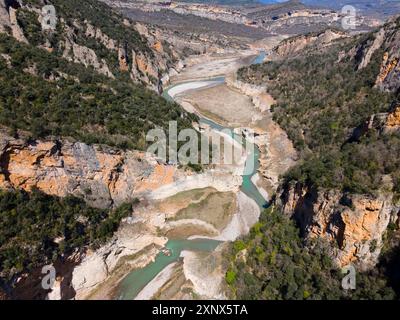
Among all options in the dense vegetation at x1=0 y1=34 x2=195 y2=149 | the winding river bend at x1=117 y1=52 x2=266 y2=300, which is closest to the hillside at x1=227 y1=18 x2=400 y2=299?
the winding river bend at x1=117 y1=52 x2=266 y2=300

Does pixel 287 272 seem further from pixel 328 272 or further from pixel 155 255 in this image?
pixel 155 255

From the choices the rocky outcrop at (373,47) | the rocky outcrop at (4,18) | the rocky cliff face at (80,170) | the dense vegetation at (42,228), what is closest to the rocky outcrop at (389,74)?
the rocky outcrop at (373,47)

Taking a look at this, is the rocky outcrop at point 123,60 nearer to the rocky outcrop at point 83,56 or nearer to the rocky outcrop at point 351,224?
the rocky outcrop at point 83,56

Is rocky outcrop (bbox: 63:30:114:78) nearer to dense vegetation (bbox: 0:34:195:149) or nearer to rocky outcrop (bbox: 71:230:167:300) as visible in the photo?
dense vegetation (bbox: 0:34:195:149)

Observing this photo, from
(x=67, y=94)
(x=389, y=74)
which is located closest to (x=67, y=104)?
(x=67, y=94)

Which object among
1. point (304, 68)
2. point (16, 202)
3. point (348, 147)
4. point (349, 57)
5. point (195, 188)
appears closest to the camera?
point (16, 202)

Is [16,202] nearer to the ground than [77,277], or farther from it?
farther from it
